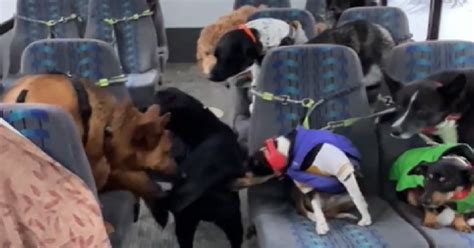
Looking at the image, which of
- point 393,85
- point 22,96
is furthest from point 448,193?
point 22,96

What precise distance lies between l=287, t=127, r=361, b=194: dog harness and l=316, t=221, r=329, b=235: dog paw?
0.40 ft

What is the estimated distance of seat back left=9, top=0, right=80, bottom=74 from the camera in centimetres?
405

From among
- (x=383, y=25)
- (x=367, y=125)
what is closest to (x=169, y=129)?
(x=367, y=125)

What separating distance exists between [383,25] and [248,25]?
27.9 inches

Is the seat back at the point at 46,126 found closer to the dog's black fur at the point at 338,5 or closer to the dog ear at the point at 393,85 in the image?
the dog ear at the point at 393,85

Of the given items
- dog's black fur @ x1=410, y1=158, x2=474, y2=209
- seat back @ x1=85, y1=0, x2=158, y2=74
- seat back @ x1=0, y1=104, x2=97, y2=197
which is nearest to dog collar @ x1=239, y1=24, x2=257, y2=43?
seat back @ x1=85, y1=0, x2=158, y2=74

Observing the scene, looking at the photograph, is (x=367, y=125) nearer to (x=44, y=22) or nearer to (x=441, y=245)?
(x=441, y=245)

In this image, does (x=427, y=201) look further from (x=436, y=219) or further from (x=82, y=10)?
(x=82, y=10)

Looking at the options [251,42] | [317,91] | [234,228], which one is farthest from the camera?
[251,42]

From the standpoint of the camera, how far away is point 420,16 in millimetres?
4574

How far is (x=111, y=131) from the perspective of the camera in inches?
80.6

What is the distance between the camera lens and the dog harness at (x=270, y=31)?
3.12 metres

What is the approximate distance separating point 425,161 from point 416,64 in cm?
44

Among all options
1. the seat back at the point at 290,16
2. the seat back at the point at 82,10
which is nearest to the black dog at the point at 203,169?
the seat back at the point at 290,16
